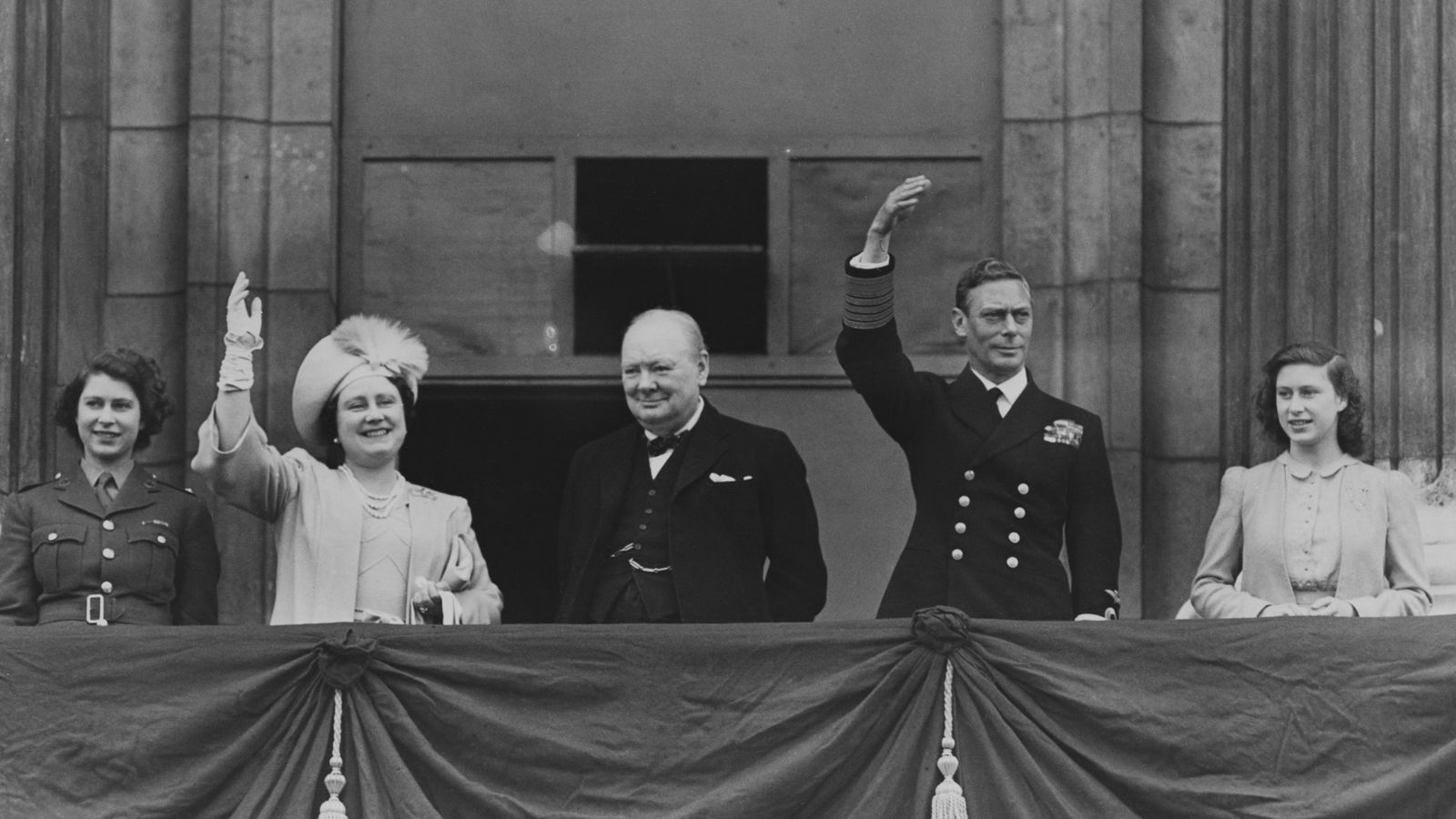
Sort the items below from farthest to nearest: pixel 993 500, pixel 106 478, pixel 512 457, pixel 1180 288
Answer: pixel 512 457 → pixel 1180 288 → pixel 106 478 → pixel 993 500

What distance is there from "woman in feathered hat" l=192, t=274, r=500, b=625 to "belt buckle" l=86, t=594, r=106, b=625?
0.55 meters

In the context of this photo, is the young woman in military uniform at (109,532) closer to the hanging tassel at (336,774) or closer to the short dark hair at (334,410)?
the short dark hair at (334,410)

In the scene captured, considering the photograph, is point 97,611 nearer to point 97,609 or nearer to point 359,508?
point 97,609

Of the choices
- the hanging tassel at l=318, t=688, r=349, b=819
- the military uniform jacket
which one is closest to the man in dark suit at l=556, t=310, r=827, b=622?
the hanging tassel at l=318, t=688, r=349, b=819

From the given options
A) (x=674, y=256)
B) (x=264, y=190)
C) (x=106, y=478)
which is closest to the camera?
(x=106, y=478)

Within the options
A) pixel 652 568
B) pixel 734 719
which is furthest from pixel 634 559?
pixel 734 719

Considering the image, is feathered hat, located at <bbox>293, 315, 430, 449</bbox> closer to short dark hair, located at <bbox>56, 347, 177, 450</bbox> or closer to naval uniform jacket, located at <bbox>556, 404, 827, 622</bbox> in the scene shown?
short dark hair, located at <bbox>56, 347, 177, 450</bbox>

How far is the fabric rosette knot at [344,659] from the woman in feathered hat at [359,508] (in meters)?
0.46

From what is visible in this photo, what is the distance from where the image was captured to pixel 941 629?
32.9ft

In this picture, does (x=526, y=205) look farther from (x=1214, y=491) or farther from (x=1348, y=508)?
(x=1348, y=508)

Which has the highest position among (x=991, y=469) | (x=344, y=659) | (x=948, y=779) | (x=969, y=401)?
(x=969, y=401)

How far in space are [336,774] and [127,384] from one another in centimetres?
173

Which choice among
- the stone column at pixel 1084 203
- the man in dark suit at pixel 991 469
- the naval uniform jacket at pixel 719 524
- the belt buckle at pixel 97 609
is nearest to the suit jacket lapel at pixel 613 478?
the naval uniform jacket at pixel 719 524

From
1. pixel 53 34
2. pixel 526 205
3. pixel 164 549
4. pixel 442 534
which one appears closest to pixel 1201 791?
pixel 442 534
